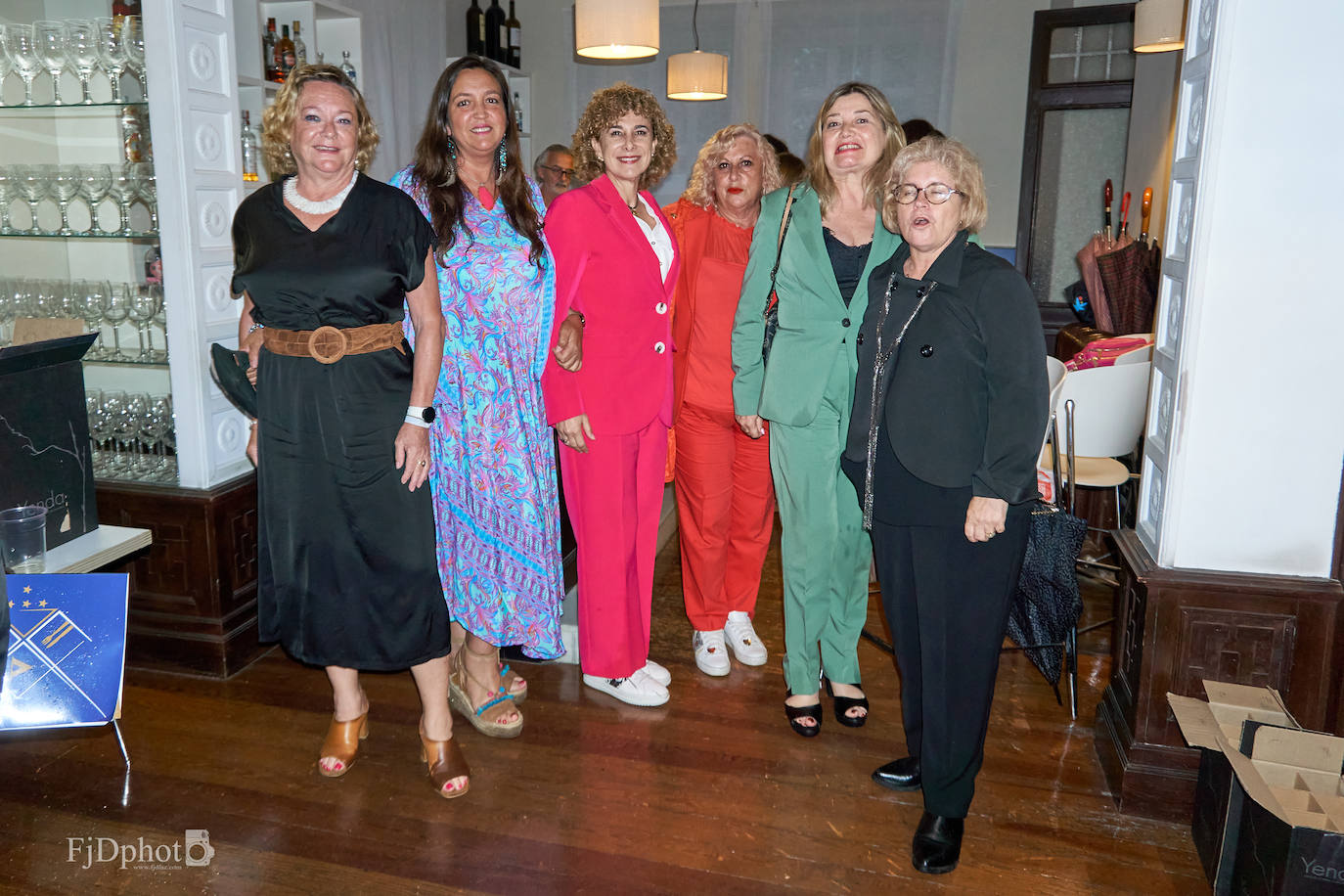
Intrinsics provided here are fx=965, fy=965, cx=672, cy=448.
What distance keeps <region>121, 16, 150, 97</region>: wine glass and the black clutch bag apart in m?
0.92

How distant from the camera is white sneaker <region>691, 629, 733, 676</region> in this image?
300 centimetres

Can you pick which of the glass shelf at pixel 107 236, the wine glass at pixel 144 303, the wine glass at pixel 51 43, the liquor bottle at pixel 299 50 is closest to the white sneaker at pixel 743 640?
the wine glass at pixel 144 303

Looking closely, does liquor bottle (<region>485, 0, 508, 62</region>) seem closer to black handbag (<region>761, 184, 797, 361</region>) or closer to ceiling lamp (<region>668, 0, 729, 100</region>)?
ceiling lamp (<region>668, 0, 729, 100</region>)

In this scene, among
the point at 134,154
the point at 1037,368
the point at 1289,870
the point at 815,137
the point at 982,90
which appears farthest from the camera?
the point at 982,90

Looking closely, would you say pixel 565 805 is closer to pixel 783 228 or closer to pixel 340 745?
pixel 340 745

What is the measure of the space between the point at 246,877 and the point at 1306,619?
239cm

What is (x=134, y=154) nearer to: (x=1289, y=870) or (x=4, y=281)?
(x=4, y=281)

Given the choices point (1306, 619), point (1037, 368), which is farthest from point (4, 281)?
point (1306, 619)

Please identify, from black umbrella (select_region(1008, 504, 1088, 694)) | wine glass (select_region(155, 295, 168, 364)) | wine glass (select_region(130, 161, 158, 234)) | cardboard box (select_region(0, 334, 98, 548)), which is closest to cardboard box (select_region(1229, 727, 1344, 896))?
black umbrella (select_region(1008, 504, 1088, 694))

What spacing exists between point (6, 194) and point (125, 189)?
0.40 metres

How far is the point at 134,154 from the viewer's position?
282 cm

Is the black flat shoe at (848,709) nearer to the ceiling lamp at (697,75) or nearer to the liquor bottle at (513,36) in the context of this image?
the ceiling lamp at (697,75)

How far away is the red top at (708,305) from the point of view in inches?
112

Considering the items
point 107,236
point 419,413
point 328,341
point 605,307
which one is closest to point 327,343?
point 328,341
